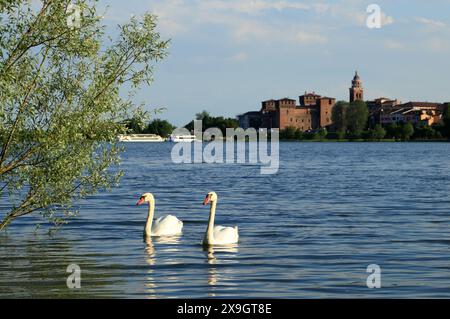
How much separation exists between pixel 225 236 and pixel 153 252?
2.16m

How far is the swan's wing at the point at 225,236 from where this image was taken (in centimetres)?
2500

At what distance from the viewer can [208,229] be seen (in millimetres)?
25062

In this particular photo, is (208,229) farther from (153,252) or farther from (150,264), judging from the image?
(150,264)

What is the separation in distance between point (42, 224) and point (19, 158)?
1094 cm

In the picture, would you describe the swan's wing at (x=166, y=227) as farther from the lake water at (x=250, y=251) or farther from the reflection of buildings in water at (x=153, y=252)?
the lake water at (x=250, y=251)

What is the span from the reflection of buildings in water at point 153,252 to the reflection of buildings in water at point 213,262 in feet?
2.72

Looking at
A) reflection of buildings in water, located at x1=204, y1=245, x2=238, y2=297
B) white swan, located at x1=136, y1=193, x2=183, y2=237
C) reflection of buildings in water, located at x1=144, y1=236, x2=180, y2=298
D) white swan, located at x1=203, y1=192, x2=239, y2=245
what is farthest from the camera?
white swan, located at x1=136, y1=193, x2=183, y2=237

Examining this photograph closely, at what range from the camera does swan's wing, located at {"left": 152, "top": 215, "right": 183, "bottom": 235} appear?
2735 centimetres

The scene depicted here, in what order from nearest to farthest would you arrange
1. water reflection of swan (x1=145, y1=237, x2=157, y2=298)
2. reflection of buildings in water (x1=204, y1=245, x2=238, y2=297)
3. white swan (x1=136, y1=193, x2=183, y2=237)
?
water reflection of swan (x1=145, y1=237, x2=157, y2=298) < reflection of buildings in water (x1=204, y1=245, x2=238, y2=297) < white swan (x1=136, y1=193, x2=183, y2=237)

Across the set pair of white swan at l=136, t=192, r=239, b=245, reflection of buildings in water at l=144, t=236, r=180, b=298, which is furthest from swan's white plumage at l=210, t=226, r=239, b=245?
reflection of buildings in water at l=144, t=236, r=180, b=298

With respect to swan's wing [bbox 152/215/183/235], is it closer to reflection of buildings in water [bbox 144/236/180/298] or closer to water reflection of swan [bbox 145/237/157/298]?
reflection of buildings in water [bbox 144/236/180/298]

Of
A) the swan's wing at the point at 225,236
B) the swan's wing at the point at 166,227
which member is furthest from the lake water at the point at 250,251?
the swan's wing at the point at 166,227

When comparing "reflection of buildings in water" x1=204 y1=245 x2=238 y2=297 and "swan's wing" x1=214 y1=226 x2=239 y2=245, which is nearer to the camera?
"reflection of buildings in water" x1=204 y1=245 x2=238 y2=297
